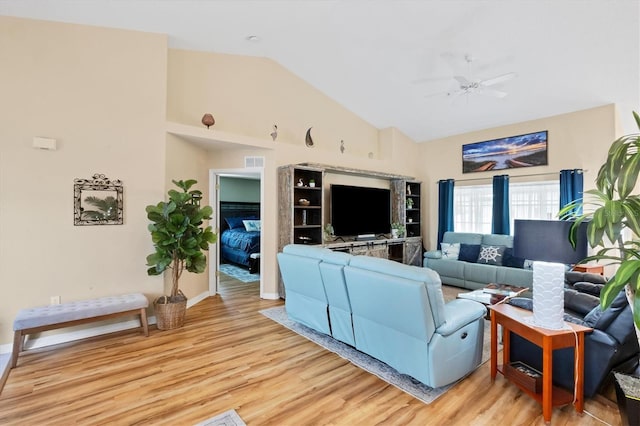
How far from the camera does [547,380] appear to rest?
204 cm

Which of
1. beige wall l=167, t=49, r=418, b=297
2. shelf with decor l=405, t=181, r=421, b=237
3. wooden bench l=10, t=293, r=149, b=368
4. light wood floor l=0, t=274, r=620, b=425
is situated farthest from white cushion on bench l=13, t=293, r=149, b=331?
shelf with decor l=405, t=181, r=421, b=237

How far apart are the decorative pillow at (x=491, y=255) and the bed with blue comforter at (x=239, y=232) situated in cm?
441

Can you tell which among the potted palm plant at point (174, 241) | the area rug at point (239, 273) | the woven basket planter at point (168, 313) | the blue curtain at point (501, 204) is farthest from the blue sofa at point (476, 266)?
the woven basket planter at point (168, 313)

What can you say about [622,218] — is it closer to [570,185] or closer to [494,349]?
[494,349]

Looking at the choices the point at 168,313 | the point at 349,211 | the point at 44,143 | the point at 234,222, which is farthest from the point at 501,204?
the point at 44,143

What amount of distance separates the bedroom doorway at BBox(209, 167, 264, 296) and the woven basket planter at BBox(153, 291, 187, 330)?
4.53 ft

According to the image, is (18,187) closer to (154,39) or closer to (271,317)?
(154,39)

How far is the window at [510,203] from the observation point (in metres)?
5.34

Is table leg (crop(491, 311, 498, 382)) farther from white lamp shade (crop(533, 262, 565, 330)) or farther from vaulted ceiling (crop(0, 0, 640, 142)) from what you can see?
vaulted ceiling (crop(0, 0, 640, 142))

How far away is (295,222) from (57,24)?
12.4 ft

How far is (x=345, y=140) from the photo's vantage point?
625cm

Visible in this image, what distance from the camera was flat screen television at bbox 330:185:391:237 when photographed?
5523 millimetres

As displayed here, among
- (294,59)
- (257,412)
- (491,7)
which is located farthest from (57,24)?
(491,7)

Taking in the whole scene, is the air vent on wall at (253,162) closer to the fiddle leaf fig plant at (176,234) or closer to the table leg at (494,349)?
the fiddle leaf fig plant at (176,234)
